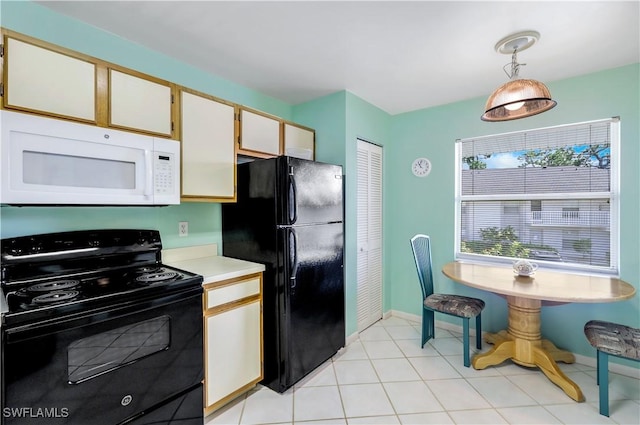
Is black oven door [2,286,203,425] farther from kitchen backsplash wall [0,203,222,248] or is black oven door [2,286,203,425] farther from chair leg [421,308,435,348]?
chair leg [421,308,435,348]

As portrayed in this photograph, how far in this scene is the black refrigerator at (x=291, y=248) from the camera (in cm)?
202

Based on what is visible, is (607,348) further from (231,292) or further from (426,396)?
(231,292)

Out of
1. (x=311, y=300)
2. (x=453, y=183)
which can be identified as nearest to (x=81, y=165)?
(x=311, y=300)

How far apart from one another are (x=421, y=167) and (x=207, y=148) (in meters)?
2.35

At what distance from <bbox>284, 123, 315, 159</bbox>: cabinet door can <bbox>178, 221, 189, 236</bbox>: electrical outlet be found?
1.03m

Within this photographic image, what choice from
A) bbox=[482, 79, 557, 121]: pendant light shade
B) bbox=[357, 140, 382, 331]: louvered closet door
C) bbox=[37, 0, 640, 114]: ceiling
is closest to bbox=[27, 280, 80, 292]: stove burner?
bbox=[37, 0, 640, 114]: ceiling

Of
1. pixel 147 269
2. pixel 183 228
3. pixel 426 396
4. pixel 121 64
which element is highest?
pixel 121 64

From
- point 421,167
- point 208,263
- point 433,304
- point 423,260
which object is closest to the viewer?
point 208,263

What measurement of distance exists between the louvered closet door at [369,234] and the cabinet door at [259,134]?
0.95 metres

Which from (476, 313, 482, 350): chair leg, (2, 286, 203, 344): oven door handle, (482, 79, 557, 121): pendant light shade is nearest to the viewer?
(2, 286, 203, 344): oven door handle

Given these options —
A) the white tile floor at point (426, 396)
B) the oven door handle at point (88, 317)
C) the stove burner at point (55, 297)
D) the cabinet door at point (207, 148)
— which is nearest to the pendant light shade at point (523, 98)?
the cabinet door at point (207, 148)

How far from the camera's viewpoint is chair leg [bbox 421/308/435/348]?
272 cm

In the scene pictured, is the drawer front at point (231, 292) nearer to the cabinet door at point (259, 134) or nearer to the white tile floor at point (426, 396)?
the white tile floor at point (426, 396)

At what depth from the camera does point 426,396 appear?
202 cm
